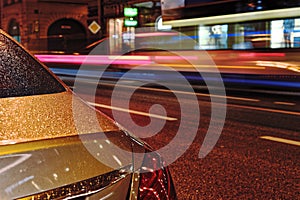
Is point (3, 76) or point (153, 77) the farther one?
point (153, 77)

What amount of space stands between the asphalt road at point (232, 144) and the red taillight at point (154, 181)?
90.9 inches

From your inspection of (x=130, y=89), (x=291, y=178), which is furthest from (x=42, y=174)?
(x=130, y=89)

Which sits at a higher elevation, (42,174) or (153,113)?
(42,174)

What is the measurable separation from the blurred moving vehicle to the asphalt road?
234cm

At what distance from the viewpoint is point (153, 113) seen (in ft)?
31.1

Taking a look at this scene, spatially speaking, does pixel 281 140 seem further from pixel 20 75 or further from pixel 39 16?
pixel 39 16

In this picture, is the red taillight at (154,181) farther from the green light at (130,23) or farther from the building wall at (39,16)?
the building wall at (39,16)

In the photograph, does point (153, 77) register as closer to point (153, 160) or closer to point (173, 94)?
point (173, 94)

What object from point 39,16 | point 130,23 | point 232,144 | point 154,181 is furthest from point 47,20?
point 154,181

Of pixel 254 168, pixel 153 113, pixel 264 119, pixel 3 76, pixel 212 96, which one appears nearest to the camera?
pixel 3 76

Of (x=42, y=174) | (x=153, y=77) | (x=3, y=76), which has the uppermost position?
(x=3, y=76)

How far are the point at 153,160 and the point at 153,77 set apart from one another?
642 inches

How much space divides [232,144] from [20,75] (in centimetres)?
436

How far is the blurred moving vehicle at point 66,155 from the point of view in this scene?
1675 millimetres
